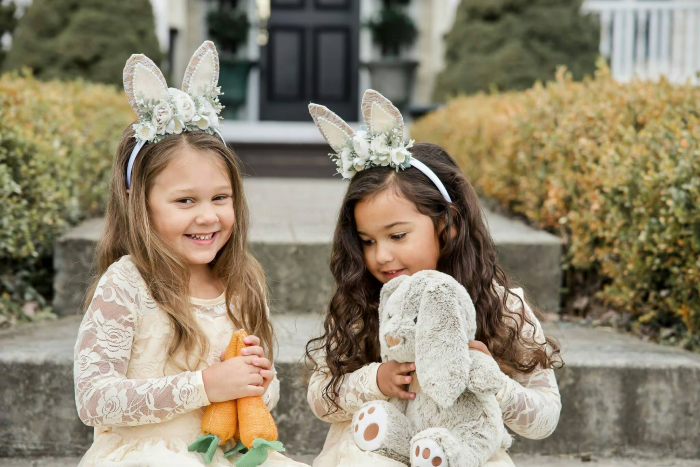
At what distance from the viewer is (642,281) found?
3.30 meters

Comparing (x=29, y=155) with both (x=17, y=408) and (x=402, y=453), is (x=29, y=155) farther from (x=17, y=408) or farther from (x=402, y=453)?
(x=402, y=453)

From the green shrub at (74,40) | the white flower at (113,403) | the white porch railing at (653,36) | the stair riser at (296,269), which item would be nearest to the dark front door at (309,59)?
the green shrub at (74,40)

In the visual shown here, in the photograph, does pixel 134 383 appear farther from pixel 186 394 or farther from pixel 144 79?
pixel 144 79

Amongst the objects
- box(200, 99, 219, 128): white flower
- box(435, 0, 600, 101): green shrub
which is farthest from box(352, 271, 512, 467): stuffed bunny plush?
box(435, 0, 600, 101): green shrub

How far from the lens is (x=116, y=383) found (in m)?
2.03

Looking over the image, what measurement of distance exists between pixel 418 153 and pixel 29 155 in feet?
6.92

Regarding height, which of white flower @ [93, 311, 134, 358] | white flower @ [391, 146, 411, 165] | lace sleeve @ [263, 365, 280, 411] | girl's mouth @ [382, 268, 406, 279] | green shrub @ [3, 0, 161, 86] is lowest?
lace sleeve @ [263, 365, 280, 411]

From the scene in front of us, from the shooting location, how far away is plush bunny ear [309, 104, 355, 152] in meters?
2.28

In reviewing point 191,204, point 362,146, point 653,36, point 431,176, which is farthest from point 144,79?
point 653,36

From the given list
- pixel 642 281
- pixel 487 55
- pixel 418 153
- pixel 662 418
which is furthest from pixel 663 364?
pixel 487 55

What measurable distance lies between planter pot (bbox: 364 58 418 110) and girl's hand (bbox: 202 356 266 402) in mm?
9081

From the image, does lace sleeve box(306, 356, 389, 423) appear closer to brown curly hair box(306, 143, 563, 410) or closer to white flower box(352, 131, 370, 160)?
brown curly hair box(306, 143, 563, 410)

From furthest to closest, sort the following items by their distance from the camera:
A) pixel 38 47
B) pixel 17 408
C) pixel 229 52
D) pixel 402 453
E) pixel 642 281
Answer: pixel 229 52
pixel 38 47
pixel 642 281
pixel 17 408
pixel 402 453

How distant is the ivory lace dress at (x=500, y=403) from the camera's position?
2086 mm
